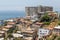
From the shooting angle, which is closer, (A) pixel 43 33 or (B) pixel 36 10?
(A) pixel 43 33

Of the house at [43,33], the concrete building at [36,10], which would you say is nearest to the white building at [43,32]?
the house at [43,33]

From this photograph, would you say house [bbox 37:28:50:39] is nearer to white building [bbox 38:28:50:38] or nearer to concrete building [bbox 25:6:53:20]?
white building [bbox 38:28:50:38]

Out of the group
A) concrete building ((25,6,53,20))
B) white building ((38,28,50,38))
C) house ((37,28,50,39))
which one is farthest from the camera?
concrete building ((25,6,53,20))

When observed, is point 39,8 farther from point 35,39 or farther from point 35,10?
point 35,39

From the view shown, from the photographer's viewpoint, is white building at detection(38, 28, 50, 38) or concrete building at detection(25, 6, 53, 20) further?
concrete building at detection(25, 6, 53, 20)

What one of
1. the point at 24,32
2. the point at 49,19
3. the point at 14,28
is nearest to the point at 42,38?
the point at 24,32

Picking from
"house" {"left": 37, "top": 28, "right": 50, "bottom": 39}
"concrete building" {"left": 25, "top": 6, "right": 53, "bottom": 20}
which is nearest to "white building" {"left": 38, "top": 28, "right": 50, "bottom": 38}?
"house" {"left": 37, "top": 28, "right": 50, "bottom": 39}

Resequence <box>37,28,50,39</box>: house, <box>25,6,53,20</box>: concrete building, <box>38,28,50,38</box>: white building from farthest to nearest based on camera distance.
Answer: <box>25,6,53,20</box>: concrete building < <box>38,28,50,38</box>: white building < <box>37,28,50,39</box>: house

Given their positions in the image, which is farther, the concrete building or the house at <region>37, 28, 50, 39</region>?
the concrete building

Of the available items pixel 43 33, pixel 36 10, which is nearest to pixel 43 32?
pixel 43 33

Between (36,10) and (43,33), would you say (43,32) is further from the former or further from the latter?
(36,10)

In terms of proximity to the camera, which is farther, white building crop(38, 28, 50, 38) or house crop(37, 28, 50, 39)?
white building crop(38, 28, 50, 38)

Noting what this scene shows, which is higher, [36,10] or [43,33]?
[36,10]

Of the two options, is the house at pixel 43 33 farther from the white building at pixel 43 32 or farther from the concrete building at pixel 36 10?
the concrete building at pixel 36 10
